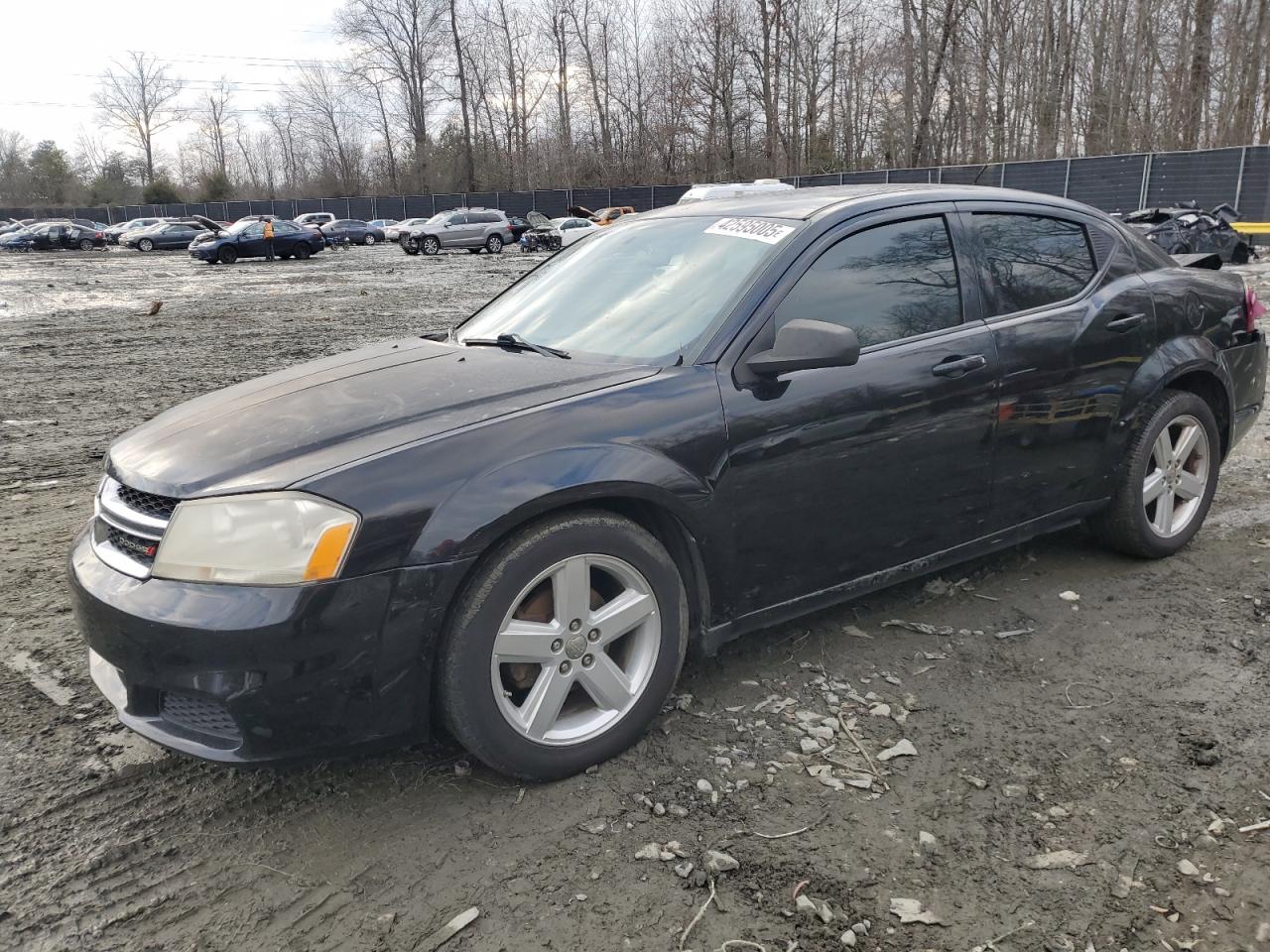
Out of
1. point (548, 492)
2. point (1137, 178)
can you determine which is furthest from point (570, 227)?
point (548, 492)

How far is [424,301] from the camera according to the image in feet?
59.4

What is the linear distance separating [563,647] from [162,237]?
161ft

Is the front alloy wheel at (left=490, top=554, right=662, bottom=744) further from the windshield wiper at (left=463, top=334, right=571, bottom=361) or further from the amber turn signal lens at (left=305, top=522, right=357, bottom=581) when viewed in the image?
the windshield wiper at (left=463, top=334, right=571, bottom=361)

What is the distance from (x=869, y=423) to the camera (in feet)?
10.5

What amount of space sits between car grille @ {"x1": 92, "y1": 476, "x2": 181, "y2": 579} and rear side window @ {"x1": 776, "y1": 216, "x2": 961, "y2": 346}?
78.0 inches

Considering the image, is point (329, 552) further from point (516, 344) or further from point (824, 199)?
point (824, 199)

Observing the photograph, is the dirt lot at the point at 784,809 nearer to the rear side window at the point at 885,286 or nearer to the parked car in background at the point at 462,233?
the rear side window at the point at 885,286

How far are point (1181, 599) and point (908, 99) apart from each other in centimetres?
4727

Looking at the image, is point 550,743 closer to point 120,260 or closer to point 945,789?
point 945,789

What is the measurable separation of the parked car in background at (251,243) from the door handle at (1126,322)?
3449 cm

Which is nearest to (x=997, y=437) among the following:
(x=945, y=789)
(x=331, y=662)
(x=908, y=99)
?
(x=945, y=789)

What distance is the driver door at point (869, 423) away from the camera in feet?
9.86

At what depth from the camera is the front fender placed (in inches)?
95.6

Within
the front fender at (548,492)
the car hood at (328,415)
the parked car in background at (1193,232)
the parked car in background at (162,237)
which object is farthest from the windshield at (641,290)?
the parked car in background at (162,237)
